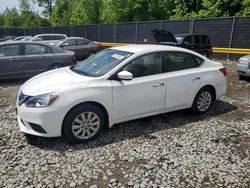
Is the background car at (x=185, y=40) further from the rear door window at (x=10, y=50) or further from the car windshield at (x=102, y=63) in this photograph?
the car windshield at (x=102, y=63)

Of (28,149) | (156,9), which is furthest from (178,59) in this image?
(156,9)

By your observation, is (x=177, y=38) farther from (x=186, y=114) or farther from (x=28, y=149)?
(x=28, y=149)

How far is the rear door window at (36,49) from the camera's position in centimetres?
865

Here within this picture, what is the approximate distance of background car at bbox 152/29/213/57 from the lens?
12.4 m

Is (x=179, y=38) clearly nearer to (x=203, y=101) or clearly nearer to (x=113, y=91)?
(x=203, y=101)

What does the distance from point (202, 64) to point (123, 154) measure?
2.73 metres

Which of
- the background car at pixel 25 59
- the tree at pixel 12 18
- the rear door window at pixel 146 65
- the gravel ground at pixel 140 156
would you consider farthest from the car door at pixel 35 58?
the tree at pixel 12 18

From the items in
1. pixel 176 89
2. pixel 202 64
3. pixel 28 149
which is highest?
pixel 202 64

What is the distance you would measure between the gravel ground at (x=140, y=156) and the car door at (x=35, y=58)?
140 inches

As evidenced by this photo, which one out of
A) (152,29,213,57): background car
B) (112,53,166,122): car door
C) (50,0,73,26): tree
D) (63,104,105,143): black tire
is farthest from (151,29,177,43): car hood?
(50,0,73,26): tree

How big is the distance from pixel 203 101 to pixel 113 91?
2.25m

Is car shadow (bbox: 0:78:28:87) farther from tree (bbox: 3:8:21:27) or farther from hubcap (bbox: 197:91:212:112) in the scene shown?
tree (bbox: 3:8:21:27)

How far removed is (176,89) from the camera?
505cm

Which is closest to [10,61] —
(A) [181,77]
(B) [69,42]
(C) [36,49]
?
(C) [36,49]
